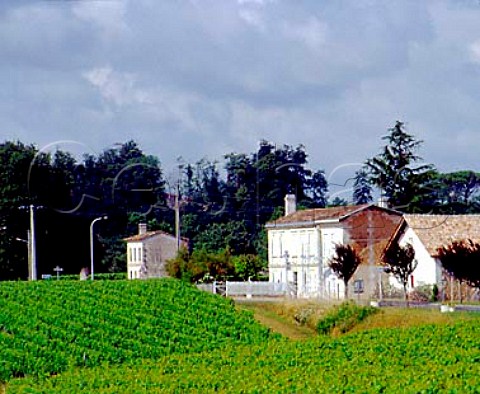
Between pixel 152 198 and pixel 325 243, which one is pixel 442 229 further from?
pixel 152 198

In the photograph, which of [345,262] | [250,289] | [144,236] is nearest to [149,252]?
[144,236]

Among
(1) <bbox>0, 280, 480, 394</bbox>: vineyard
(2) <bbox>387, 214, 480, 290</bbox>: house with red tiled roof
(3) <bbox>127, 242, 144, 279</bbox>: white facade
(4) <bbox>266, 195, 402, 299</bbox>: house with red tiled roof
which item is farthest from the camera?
(3) <bbox>127, 242, 144, 279</bbox>: white facade

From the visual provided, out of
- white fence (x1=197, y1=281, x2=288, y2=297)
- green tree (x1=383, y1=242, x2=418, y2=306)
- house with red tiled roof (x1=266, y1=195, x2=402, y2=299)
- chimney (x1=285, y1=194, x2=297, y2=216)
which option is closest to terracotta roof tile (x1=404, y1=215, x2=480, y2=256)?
house with red tiled roof (x1=266, y1=195, x2=402, y2=299)

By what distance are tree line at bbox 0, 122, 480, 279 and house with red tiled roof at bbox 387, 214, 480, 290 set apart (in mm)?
9827

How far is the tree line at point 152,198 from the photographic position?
227ft

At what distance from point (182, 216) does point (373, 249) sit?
72.0 ft

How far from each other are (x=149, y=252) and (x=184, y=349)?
3347 centimetres

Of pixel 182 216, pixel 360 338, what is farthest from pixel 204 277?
pixel 360 338

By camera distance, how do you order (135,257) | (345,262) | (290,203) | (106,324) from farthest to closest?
(135,257) < (290,203) < (345,262) < (106,324)

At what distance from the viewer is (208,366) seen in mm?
27578

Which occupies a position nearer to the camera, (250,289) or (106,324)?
(106,324)

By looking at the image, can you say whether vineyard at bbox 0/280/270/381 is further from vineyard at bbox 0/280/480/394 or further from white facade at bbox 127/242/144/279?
white facade at bbox 127/242/144/279

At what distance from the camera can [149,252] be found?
230 feet

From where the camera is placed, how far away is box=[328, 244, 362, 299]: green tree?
52438mm
